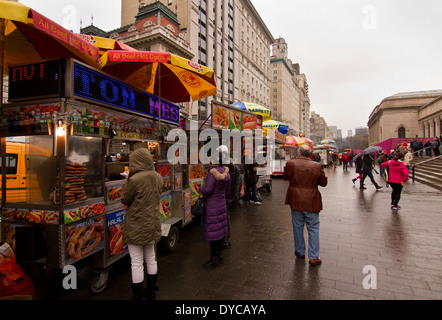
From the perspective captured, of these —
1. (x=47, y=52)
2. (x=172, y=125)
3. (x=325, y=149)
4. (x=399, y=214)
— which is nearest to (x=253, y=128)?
(x=172, y=125)

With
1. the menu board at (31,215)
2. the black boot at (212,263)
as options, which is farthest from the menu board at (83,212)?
the black boot at (212,263)

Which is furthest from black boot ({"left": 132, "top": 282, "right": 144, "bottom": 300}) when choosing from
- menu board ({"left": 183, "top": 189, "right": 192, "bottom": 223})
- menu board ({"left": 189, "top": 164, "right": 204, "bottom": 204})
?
menu board ({"left": 189, "top": 164, "right": 204, "bottom": 204})

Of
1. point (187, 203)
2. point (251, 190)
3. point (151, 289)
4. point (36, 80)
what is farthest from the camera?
point (251, 190)

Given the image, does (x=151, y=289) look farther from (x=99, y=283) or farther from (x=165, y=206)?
(x=165, y=206)

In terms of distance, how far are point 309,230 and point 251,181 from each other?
4.78 metres

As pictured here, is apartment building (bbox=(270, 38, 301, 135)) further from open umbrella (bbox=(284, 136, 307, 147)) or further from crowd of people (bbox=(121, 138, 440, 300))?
crowd of people (bbox=(121, 138, 440, 300))

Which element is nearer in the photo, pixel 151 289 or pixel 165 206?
pixel 151 289

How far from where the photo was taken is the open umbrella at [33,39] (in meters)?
2.26

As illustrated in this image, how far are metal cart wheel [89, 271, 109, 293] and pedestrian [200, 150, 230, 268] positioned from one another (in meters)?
1.48

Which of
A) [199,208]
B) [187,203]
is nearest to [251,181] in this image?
[187,203]

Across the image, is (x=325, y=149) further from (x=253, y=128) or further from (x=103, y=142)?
(x=103, y=142)

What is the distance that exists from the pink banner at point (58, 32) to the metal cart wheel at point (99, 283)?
307 centimetres

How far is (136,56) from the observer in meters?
3.53

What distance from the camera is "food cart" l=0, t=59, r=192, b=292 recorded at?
116 inches
